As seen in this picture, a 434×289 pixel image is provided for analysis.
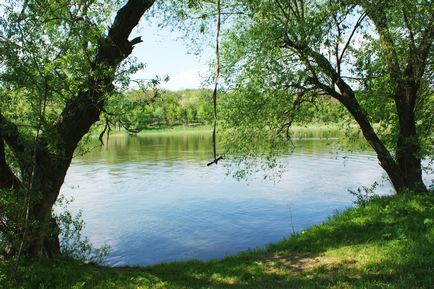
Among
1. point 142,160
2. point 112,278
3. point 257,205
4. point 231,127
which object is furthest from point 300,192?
point 142,160

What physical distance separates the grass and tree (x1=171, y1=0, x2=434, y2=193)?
8.63 feet

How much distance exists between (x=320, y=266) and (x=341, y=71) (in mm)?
7325

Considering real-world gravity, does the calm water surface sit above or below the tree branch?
below

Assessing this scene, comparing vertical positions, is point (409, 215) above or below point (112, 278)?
above

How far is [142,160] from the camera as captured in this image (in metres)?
46.7

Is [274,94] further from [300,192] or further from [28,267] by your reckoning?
[300,192]

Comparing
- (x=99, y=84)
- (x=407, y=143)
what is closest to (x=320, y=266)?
(x=99, y=84)

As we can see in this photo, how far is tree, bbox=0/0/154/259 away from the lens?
685 centimetres

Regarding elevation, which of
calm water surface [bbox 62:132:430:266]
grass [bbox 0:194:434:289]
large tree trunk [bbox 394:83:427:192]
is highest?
large tree trunk [bbox 394:83:427:192]

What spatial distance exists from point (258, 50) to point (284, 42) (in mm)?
864

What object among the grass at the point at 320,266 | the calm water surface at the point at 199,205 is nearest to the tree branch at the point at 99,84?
the grass at the point at 320,266

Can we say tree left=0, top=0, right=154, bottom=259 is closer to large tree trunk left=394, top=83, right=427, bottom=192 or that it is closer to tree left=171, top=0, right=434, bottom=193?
tree left=171, top=0, right=434, bottom=193

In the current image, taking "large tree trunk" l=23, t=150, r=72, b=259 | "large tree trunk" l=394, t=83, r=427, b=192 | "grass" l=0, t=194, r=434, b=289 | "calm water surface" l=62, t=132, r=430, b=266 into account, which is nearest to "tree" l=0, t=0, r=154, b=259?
"large tree trunk" l=23, t=150, r=72, b=259

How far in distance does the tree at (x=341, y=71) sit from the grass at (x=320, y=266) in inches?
104
